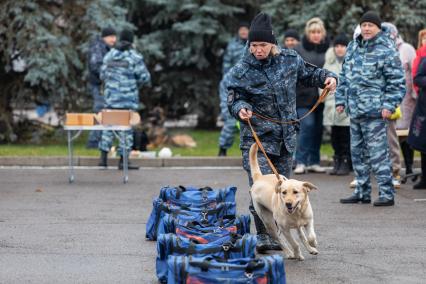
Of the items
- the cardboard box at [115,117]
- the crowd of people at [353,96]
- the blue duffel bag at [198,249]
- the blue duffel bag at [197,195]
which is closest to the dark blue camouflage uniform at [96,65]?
the crowd of people at [353,96]

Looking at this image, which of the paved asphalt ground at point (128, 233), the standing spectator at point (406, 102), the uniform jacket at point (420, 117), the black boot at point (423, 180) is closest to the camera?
the paved asphalt ground at point (128, 233)

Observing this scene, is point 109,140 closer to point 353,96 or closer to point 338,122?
point 338,122

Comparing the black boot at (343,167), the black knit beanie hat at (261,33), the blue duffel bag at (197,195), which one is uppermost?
the black knit beanie hat at (261,33)

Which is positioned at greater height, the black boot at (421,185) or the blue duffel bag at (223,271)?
the blue duffel bag at (223,271)

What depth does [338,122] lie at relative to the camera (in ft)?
50.7

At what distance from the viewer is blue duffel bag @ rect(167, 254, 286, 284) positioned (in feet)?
23.2

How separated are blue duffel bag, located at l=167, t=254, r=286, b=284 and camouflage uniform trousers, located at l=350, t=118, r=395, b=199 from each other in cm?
491

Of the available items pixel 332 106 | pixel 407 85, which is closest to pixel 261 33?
pixel 407 85

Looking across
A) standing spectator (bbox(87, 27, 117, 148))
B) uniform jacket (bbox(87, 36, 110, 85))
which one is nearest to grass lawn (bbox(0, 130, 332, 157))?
standing spectator (bbox(87, 27, 117, 148))

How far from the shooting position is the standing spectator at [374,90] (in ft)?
38.5

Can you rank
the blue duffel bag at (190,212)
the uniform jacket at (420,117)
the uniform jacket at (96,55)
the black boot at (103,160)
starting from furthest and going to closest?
the uniform jacket at (96,55) < the black boot at (103,160) < the uniform jacket at (420,117) < the blue duffel bag at (190,212)

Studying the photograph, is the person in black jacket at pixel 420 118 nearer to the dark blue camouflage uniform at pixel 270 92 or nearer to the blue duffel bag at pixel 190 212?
the dark blue camouflage uniform at pixel 270 92

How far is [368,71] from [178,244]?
4692mm

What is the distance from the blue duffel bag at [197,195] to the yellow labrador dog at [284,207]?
0.72 meters
